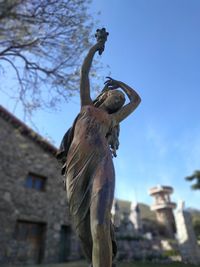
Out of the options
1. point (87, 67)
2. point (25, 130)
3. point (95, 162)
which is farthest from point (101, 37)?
point (25, 130)

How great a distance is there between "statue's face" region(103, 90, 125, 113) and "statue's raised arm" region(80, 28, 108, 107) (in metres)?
0.21

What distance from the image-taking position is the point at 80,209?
8.02 feet

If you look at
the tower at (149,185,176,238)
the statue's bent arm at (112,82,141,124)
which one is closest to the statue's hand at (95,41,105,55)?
the statue's bent arm at (112,82,141,124)

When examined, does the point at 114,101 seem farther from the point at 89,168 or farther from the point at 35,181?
the point at 35,181

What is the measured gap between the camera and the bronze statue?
6.94 ft

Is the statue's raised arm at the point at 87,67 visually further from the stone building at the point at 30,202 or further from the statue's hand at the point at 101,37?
the stone building at the point at 30,202

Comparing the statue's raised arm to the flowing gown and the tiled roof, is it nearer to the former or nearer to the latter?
the flowing gown

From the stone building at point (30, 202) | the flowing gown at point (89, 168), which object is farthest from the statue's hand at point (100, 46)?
the stone building at point (30, 202)

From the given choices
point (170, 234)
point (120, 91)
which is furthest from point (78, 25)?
point (170, 234)

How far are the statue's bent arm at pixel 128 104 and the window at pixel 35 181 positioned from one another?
9718mm

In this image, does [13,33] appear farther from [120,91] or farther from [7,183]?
[120,91]

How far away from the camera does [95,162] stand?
2.52 meters

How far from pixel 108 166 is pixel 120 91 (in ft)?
3.61

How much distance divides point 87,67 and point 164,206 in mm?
22633
